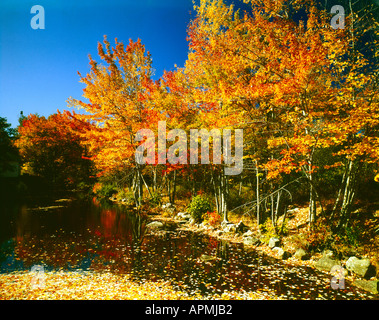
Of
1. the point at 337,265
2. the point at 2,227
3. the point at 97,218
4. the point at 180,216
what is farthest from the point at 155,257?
the point at 2,227

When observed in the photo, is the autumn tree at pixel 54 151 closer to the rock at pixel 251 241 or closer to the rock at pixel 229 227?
the rock at pixel 229 227

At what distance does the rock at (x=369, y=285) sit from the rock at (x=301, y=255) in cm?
215

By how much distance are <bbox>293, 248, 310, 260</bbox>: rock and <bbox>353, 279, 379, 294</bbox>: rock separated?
84.8 inches

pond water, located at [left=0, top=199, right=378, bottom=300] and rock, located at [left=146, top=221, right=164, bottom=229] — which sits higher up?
pond water, located at [left=0, top=199, right=378, bottom=300]

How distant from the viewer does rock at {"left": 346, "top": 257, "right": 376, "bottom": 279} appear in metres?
7.25

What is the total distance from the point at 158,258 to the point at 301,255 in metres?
6.03

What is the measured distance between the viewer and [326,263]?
26.7 feet

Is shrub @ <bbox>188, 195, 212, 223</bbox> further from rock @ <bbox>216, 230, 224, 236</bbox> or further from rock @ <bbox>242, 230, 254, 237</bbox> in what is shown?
rock @ <bbox>242, 230, 254, 237</bbox>

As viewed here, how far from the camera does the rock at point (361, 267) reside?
7248mm

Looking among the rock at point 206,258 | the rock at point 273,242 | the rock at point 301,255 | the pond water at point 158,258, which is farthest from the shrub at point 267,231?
the rock at point 206,258

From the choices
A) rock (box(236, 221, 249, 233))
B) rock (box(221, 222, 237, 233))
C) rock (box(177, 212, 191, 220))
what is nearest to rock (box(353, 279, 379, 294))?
rock (box(236, 221, 249, 233))

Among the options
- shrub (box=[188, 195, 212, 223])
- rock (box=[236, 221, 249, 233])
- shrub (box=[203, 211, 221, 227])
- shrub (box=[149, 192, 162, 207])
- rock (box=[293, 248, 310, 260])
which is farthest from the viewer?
shrub (box=[149, 192, 162, 207])

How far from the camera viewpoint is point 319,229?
31.8 feet
